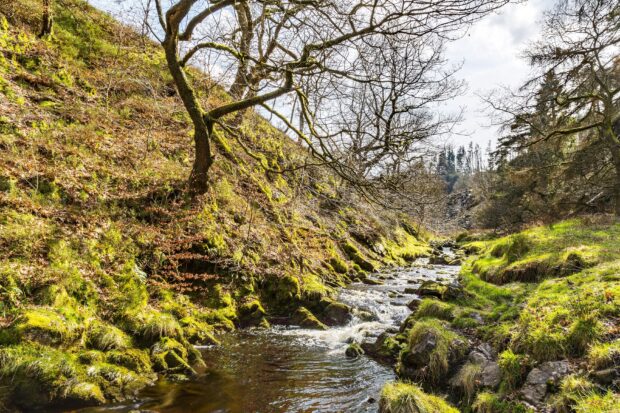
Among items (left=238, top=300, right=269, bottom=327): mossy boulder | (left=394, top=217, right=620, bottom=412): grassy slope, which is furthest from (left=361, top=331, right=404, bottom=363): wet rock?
(left=238, top=300, right=269, bottom=327): mossy boulder

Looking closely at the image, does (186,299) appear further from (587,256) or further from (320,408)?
(587,256)

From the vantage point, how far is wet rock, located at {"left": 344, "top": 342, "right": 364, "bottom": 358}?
678cm

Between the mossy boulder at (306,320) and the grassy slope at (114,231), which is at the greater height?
the grassy slope at (114,231)

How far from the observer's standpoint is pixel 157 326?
575 cm

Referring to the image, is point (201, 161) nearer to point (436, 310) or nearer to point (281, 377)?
point (281, 377)

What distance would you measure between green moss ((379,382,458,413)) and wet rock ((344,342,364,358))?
7.34ft

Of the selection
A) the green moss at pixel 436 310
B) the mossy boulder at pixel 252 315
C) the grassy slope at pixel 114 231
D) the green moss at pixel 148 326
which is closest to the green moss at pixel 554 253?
the green moss at pixel 436 310

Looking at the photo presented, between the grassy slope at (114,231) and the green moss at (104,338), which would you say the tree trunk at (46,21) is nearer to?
the grassy slope at (114,231)

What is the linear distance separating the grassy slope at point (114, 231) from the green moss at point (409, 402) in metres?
3.05

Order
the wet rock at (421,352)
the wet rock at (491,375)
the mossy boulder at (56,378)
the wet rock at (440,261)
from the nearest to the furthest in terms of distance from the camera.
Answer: the mossy boulder at (56,378), the wet rock at (491,375), the wet rock at (421,352), the wet rock at (440,261)

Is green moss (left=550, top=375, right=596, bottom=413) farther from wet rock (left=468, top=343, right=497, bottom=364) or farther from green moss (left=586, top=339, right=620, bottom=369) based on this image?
wet rock (left=468, top=343, right=497, bottom=364)

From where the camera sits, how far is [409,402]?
4230 mm

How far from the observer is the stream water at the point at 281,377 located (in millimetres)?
4664

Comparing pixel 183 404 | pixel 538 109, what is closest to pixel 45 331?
pixel 183 404
